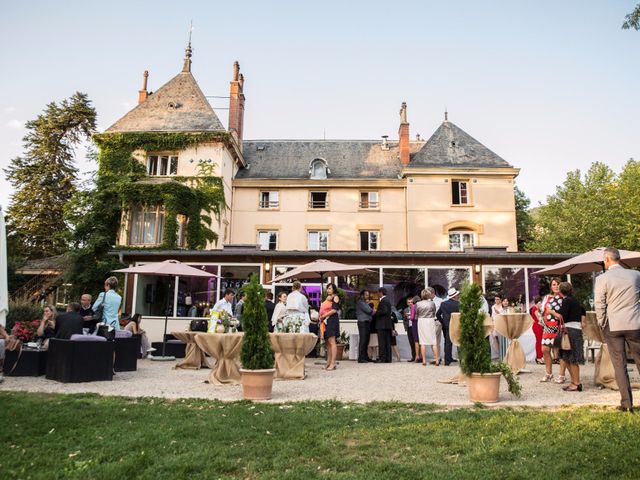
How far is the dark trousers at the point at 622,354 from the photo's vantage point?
5637 millimetres

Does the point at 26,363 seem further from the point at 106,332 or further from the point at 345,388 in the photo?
the point at 345,388

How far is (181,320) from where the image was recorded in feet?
59.7

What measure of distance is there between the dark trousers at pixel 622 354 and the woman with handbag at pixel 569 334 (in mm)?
1740

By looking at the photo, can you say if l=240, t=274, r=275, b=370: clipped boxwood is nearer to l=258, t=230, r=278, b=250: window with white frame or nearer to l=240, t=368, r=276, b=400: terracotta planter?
l=240, t=368, r=276, b=400: terracotta planter

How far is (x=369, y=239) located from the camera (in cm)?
2933

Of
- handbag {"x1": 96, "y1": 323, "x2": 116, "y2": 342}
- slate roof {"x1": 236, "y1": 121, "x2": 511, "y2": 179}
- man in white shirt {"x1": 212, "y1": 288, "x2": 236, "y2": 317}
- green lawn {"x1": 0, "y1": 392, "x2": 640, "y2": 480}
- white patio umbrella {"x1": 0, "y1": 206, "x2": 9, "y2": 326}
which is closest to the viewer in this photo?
green lawn {"x1": 0, "y1": 392, "x2": 640, "y2": 480}

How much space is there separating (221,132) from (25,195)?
1859 cm

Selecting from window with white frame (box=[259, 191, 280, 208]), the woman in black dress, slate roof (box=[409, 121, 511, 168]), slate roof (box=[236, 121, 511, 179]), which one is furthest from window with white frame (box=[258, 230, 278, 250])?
the woman in black dress

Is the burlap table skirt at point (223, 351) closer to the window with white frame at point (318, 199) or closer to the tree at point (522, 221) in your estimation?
the window with white frame at point (318, 199)

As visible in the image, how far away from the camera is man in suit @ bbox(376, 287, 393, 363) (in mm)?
12180

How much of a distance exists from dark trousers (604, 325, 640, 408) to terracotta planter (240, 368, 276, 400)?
13.8 feet

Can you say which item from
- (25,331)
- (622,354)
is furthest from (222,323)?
(622,354)

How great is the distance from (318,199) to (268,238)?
12.4 ft

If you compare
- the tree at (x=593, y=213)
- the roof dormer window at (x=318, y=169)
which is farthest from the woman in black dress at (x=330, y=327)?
the tree at (x=593, y=213)
